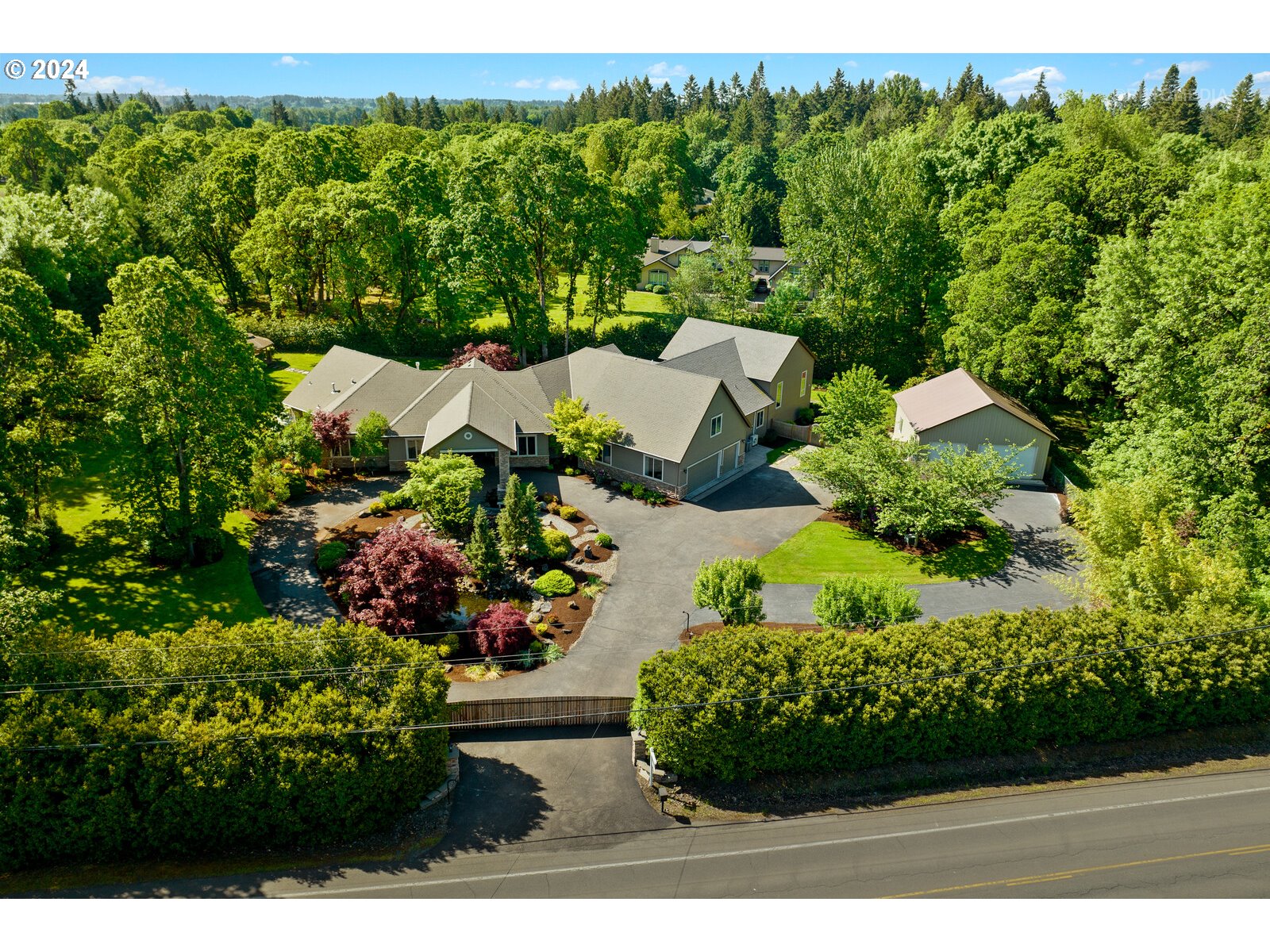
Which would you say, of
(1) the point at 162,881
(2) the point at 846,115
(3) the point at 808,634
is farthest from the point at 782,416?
(2) the point at 846,115

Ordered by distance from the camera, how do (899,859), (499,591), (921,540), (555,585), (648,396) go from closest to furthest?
1. (899,859)
2. (555,585)
3. (499,591)
4. (921,540)
5. (648,396)

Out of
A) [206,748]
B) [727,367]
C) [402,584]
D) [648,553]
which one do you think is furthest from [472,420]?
[206,748]

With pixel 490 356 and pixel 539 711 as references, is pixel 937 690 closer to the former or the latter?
pixel 539 711

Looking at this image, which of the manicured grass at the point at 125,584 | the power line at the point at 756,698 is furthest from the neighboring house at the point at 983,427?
the manicured grass at the point at 125,584

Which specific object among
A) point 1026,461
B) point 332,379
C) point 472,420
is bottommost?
point 1026,461

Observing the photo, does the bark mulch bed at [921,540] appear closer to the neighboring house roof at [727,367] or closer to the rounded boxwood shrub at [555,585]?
the neighboring house roof at [727,367]

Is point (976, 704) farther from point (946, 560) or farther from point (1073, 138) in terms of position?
point (1073, 138)
